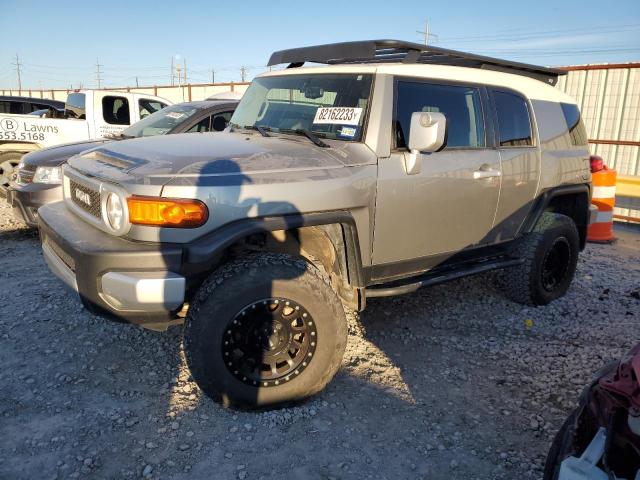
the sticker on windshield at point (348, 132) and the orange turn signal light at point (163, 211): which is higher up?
the sticker on windshield at point (348, 132)

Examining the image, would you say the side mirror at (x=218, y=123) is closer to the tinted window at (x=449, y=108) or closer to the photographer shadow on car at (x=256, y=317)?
the tinted window at (x=449, y=108)

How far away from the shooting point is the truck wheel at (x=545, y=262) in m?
4.39

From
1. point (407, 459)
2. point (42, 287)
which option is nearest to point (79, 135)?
point (42, 287)

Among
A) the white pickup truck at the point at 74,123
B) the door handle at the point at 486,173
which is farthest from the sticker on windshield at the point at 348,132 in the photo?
the white pickup truck at the point at 74,123

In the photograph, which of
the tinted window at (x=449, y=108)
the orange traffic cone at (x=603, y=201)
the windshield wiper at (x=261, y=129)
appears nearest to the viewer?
the tinted window at (x=449, y=108)

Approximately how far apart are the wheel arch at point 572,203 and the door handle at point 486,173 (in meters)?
0.83

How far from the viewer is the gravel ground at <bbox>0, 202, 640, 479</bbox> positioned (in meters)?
2.54

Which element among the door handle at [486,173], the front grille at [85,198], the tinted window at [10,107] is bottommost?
the front grille at [85,198]

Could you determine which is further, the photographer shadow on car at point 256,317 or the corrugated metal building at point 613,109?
the corrugated metal building at point 613,109

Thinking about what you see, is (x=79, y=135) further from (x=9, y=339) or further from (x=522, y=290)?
(x=522, y=290)

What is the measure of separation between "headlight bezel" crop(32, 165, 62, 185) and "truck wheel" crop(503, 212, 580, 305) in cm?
478

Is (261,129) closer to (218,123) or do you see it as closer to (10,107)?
(218,123)

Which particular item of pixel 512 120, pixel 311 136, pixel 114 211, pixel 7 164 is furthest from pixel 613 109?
pixel 7 164

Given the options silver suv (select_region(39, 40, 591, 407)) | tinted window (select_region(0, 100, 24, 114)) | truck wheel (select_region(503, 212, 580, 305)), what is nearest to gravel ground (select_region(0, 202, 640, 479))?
truck wheel (select_region(503, 212, 580, 305))
